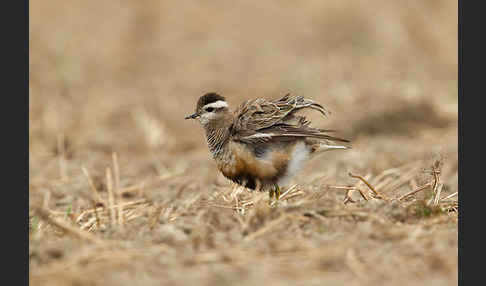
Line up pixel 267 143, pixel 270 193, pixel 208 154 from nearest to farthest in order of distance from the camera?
1. pixel 267 143
2. pixel 270 193
3. pixel 208 154

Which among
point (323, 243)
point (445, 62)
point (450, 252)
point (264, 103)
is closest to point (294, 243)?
point (323, 243)

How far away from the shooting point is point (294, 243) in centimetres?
401

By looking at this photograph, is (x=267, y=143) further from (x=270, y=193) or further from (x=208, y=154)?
(x=208, y=154)

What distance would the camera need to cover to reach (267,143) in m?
5.54

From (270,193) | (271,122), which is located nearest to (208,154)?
(270,193)

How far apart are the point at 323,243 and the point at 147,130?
726 cm

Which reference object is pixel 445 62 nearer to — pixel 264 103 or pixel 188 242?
pixel 264 103

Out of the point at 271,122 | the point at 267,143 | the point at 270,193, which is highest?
the point at 271,122

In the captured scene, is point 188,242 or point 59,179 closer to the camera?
point 188,242

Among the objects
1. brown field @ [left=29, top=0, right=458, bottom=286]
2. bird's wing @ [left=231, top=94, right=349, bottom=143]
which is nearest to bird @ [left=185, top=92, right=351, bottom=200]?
bird's wing @ [left=231, top=94, right=349, bottom=143]

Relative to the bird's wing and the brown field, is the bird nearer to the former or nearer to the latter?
the bird's wing

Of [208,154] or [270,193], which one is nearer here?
[270,193]

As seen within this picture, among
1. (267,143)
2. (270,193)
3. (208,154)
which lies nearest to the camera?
(267,143)

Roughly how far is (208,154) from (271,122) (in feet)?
14.8
